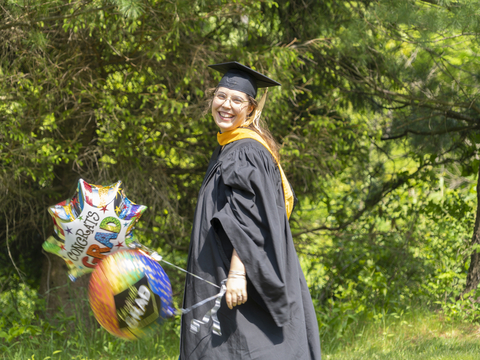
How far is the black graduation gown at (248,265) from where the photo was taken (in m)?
2.06

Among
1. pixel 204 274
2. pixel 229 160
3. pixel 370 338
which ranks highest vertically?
pixel 229 160

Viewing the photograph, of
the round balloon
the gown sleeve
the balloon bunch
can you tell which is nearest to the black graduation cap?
the gown sleeve

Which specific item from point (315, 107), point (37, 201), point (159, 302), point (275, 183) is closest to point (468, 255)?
point (315, 107)

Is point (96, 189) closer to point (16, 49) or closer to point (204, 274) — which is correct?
point (204, 274)

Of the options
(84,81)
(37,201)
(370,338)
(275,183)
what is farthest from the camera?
(37,201)

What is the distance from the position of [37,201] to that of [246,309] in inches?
140

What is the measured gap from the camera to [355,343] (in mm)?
4477

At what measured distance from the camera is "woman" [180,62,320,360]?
6.70 feet

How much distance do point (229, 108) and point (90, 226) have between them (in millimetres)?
912

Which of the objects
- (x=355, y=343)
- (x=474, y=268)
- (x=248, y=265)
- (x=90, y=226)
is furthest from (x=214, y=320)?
(x=474, y=268)

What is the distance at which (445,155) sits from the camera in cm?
567

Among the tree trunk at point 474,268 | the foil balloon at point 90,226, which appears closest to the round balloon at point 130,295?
the foil balloon at point 90,226

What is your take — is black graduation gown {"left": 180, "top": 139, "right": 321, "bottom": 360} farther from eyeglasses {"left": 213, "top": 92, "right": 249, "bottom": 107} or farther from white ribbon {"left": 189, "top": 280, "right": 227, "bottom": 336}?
eyeglasses {"left": 213, "top": 92, "right": 249, "bottom": 107}

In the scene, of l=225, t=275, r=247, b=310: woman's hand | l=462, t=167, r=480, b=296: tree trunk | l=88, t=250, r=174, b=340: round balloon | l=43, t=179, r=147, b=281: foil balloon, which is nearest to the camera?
l=225, t=275, r=247, b=310: woman's hand
